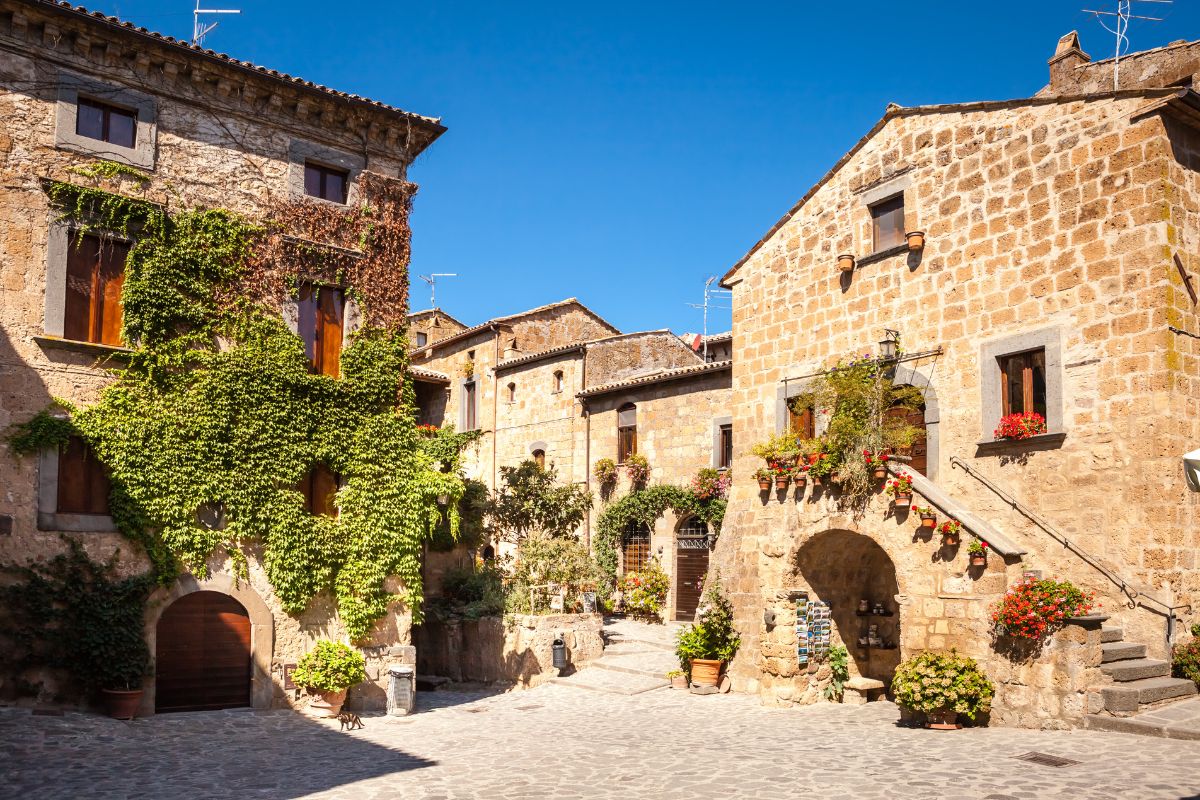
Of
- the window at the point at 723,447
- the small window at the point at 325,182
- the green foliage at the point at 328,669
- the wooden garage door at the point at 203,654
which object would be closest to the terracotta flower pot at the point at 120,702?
the wooden garage door at the point at 203,654

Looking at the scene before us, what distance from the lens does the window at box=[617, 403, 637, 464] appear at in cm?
2692

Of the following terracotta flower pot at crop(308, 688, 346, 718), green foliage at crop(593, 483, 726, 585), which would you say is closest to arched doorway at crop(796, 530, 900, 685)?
terracotta flower pot at crop(308, 688, 346, 718)

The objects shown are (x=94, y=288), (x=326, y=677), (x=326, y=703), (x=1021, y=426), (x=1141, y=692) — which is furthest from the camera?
(x=326, y=703)

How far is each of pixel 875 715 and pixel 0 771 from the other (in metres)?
10.7

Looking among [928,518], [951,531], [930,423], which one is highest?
[930,423]

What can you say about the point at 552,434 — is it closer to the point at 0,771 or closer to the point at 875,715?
the point at 875,715

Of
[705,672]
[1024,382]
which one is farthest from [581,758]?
[1024,382]

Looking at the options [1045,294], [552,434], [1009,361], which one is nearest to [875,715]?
[1009,361]

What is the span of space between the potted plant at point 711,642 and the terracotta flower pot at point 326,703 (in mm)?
5632

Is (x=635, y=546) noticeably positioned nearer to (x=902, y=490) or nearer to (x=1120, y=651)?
(x=902, y=490)

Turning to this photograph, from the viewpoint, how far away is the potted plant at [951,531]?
11875 millimetres

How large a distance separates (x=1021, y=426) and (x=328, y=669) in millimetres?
10691

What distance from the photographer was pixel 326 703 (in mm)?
14664

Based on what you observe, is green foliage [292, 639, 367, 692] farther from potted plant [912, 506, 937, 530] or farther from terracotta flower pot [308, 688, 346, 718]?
potted plant [912, 506, 937, 530]
